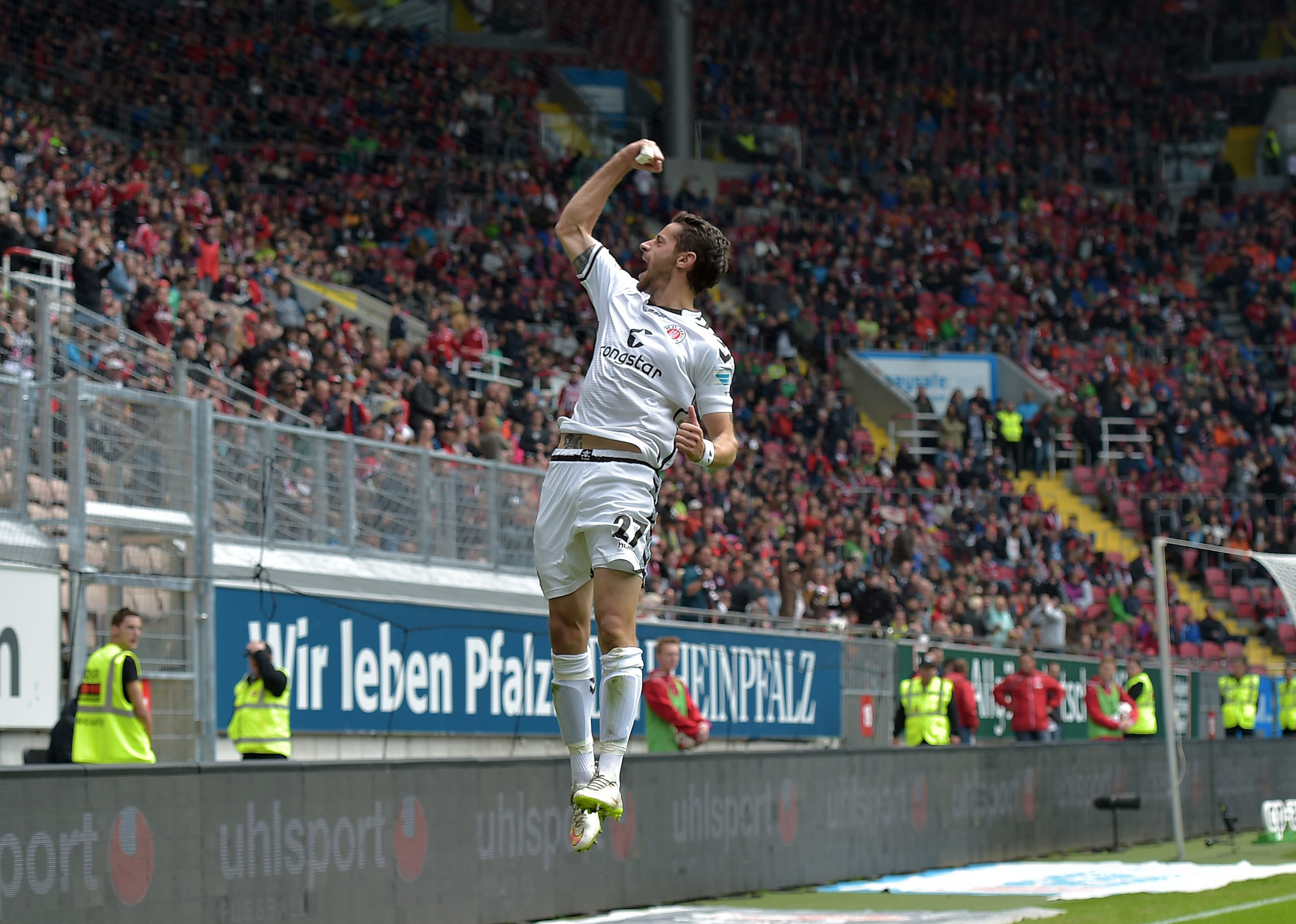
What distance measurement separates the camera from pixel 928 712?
17734 mm

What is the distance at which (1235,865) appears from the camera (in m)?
15.3

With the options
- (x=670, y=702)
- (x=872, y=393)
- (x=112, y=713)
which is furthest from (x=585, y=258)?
(x=872, y=393)

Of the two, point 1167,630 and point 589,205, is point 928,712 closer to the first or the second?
point 1167,630

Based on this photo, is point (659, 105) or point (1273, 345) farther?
point (659, 105)

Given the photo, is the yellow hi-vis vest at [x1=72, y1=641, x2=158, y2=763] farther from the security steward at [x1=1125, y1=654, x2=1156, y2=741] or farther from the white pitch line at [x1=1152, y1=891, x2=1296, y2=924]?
the security steward at [x1=1125, y1=654, x2=1156, y2=741]

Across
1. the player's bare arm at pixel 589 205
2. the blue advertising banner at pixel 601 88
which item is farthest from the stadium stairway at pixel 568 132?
the player's bare arm at pixel 589 205

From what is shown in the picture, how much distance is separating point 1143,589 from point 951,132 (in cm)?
1591

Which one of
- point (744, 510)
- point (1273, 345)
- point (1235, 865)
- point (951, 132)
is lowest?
point (1235, 865)

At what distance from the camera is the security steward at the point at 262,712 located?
11.2m

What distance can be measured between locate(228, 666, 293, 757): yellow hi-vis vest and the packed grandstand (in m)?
1.73

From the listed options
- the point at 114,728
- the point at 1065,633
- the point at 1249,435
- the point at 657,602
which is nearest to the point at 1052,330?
the point at 1249,435

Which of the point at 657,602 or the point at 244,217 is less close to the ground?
the point at 244,217

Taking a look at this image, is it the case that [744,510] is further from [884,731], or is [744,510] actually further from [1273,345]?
[1273,345]

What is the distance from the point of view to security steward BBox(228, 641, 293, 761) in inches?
442
